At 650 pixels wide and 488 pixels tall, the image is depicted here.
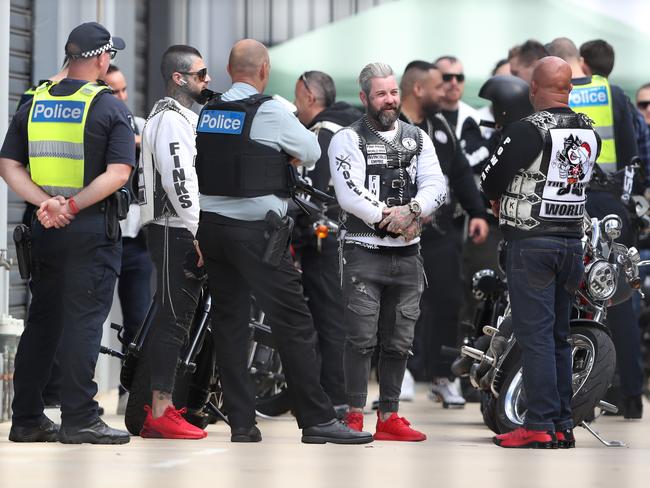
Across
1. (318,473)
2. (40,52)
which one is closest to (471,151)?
(40,52)

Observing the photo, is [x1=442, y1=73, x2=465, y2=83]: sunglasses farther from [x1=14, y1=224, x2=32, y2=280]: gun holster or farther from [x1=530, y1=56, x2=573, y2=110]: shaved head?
[x1=14, y1=224, x2=32, y2=280]: gun holster

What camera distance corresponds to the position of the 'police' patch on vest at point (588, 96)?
9805 mm

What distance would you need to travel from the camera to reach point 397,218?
8.19 m

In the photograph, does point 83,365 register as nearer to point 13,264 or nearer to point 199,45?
point 13,264

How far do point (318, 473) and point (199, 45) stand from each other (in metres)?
7.28

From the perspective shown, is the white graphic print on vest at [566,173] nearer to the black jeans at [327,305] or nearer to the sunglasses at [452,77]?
the black jeans at [327,305]

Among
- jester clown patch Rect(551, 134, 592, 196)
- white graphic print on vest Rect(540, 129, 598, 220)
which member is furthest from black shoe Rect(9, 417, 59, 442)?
jester clown patch Rect(551, 134, 592, 196)

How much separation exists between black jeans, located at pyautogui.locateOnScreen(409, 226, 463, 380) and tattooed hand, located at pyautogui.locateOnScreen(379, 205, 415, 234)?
8.12ft

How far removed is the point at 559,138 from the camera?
7.82 m

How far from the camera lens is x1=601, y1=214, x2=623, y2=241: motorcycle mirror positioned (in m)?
8.93

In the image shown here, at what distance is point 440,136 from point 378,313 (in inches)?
90.0

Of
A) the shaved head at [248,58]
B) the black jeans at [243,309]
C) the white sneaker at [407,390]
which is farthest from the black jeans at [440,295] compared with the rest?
the shaved head at [248,58]

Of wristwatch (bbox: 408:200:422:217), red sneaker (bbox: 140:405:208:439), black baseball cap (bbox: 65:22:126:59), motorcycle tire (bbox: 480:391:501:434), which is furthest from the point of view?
motorcycle tire (bbox: 480:391:501:434)

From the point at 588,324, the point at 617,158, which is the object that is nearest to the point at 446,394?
the point at 617,158
